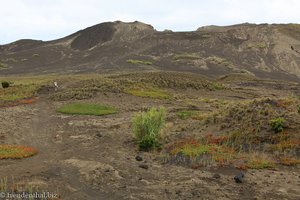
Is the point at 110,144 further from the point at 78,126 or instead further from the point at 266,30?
the point at 266,30

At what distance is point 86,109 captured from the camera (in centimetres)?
3850

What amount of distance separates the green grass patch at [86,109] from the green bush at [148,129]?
11636 millimetres

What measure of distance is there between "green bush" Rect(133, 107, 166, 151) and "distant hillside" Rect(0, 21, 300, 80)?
6941 cm

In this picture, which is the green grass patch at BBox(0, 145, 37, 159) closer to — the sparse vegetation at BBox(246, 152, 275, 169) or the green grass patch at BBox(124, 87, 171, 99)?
the sparse vegetation at BBox(246, 152, 275, 169)

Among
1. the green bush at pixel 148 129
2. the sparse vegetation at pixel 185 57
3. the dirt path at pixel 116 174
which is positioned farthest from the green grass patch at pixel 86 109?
the sparse vegetation at pixel 185 57

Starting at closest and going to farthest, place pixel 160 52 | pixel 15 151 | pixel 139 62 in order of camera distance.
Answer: pixel 15 151
pixel 139 62
pixel 160 52

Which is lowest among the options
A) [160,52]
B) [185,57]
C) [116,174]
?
[116,174]

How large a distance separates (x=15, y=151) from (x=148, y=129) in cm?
774

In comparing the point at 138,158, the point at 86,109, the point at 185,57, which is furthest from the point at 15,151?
the point at 185,57

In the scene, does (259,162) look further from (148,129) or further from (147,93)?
(147,93)

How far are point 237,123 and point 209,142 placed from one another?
339cm

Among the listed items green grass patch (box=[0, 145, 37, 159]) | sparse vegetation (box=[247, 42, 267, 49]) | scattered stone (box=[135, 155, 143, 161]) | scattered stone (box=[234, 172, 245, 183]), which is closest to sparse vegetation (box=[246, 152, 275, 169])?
scattered stone (box=[234, 172, 245, 183])

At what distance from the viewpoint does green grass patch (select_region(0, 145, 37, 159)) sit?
22.4 m

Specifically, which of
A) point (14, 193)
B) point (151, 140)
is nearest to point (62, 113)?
point (151, 140)
